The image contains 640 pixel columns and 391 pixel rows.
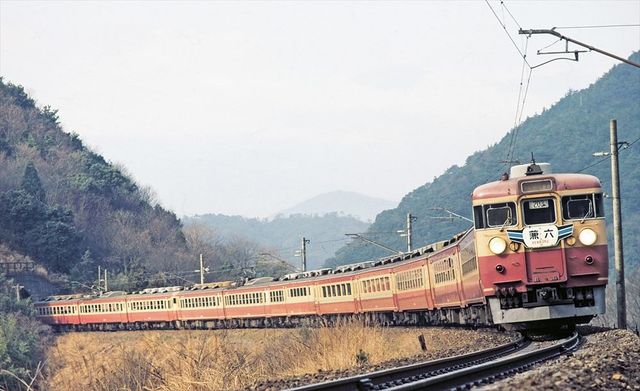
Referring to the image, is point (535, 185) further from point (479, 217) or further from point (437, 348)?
point (437, 348)

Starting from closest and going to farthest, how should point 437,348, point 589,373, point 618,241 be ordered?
1. point 589,373
2. point 437,348
3. point 618,241

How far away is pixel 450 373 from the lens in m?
12.2

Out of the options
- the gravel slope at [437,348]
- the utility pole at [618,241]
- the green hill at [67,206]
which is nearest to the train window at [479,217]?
the gravel slope at [437,348]

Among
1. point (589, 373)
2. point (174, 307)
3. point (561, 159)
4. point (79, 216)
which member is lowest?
point (174, 307)

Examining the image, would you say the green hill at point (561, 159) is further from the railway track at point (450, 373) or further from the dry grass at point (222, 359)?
the railway track at point (450, 373)

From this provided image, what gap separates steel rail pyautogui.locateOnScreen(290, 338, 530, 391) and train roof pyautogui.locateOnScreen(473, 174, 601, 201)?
304cm

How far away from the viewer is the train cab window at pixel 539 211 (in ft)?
69.9

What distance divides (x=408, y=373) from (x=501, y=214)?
783cm

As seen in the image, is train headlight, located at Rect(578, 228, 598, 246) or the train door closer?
train headlight, located at Rect(578, 228, 598, 246)

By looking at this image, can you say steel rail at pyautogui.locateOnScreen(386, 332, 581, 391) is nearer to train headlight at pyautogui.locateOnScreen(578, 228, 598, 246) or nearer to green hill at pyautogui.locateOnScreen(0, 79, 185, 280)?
train headlight at pyautogui.locateOnScreen(578, 228, 598, 246)

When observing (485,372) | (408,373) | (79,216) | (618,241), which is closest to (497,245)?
(408,373)

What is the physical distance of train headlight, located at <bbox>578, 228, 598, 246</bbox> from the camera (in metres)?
21.2

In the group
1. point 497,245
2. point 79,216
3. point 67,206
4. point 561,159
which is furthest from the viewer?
point 561,159

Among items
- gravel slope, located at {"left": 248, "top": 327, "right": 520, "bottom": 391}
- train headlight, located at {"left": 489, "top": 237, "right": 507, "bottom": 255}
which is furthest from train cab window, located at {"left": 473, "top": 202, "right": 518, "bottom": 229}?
gravel slope, located at {"left": 248, "top": 327, "right": 520, "bottom": 391}
